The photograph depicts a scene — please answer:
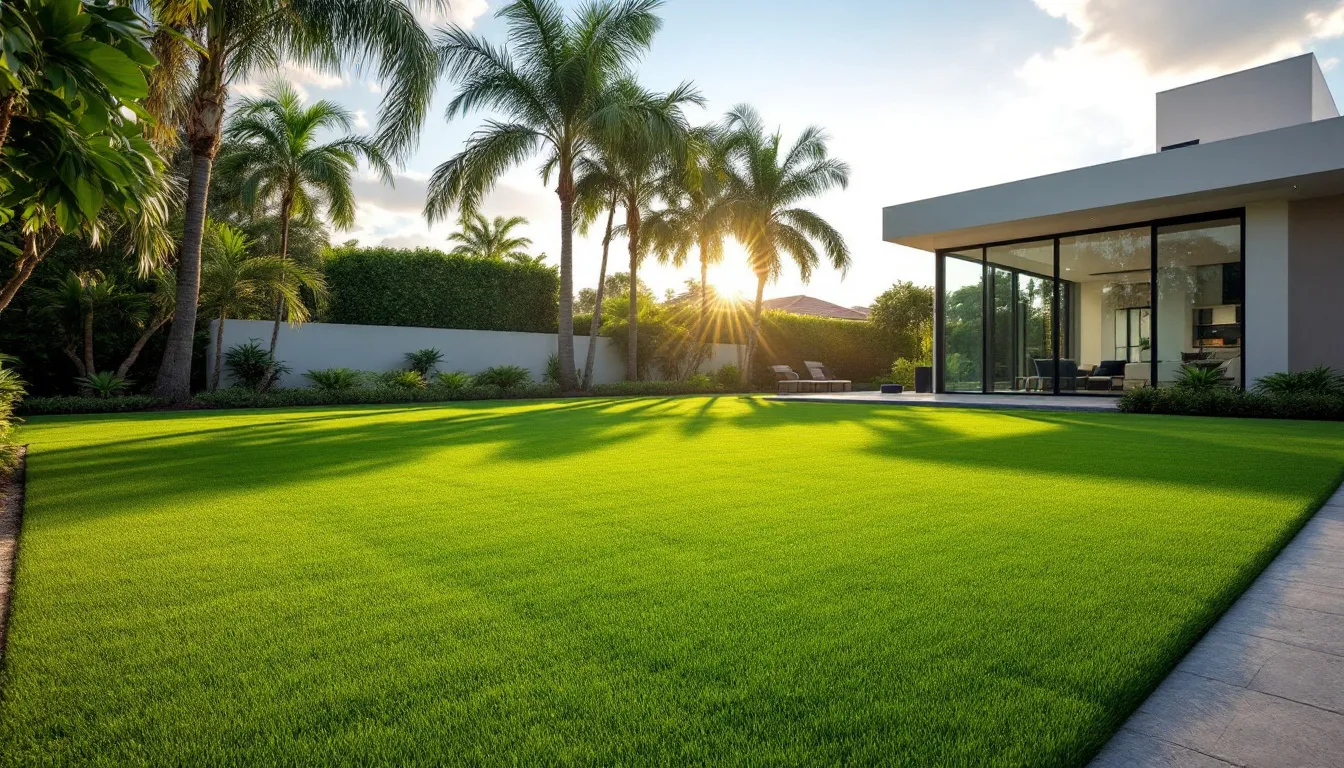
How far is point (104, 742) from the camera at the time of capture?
A: 141 cm

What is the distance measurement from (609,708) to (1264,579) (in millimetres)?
2628

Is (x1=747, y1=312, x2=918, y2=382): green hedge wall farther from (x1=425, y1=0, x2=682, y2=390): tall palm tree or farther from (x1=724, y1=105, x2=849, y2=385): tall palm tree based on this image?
(x1=425, y1=0, x2=682, y2=390): tall palm tree

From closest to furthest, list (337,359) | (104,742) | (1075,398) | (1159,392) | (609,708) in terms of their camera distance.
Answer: (104,742) < (609,708) < (1159,392) < (1075,398) < (337,359)

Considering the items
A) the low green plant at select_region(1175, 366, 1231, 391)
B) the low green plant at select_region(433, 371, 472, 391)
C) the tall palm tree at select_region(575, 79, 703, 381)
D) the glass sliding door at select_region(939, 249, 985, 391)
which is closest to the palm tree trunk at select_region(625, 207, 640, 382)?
the tall palm tree at select_region(575, 79, 703, 381)

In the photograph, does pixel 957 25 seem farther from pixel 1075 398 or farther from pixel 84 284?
pixel 84 284

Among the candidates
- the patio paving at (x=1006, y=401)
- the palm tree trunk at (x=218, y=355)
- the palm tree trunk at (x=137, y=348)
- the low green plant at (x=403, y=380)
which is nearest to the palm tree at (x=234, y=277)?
the palm tree trunk at (x=218, y=355)

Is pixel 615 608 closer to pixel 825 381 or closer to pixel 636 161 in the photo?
pixel 636 161

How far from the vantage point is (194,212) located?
1110 cm

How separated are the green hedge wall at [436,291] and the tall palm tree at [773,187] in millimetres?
6525

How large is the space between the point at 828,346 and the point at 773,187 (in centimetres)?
715

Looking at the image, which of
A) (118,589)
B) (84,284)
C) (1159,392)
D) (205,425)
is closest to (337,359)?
(84,284)

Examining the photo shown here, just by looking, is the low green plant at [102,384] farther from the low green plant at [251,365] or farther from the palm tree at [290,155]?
the palm tree at [290,155]

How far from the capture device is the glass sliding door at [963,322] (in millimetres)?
15047

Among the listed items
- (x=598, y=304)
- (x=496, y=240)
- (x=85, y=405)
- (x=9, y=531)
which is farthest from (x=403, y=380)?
(x=496, y=240)
